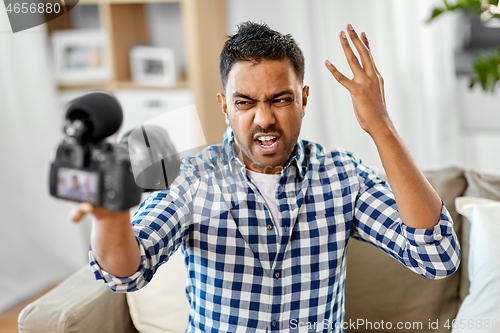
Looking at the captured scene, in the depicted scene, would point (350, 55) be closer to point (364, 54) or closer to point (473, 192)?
point (364, 54)

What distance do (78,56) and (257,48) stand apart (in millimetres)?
400

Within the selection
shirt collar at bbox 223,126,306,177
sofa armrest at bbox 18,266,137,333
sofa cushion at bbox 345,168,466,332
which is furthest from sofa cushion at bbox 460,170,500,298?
sofa armrest at bbox 18,266,137,333

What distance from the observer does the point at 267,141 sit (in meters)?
0.85

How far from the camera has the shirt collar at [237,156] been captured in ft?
3.08

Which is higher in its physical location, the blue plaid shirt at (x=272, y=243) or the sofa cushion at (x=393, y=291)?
the blue plaid shirt at (x=272, y=243)

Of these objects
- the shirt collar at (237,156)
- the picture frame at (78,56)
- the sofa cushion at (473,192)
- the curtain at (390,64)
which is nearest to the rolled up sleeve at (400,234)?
the shirt collar at (237,156)

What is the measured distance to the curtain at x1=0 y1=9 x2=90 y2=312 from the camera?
0.49m

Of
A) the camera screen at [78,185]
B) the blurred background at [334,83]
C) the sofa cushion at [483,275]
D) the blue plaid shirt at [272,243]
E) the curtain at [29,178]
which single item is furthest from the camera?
the blurred background at [334,83]

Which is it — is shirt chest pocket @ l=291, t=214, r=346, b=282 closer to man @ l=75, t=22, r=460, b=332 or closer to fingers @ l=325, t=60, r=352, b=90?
man @ l=75, t=22, r=460, b=332

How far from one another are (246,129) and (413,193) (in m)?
0.32

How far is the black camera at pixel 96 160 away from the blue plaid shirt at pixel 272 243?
48 cm

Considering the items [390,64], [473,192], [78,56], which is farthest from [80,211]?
[390,64]

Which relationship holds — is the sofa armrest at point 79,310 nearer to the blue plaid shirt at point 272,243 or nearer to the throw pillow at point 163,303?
the throw pillow at point 163,303

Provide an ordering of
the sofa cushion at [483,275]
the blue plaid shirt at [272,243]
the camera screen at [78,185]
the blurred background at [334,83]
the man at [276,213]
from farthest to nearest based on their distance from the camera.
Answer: the blurred background at [334,83], the sofa cushion at [483,275], the blue plaid shirt at [272,243], the man at [276,213], the camera screen at [78,185]
